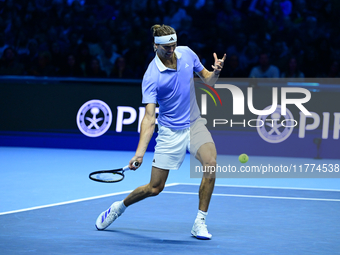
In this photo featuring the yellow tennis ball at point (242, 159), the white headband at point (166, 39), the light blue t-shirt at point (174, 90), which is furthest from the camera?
the yellow tennis ball at point (242, 159)

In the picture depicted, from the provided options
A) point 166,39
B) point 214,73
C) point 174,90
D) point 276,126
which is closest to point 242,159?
point 276,126

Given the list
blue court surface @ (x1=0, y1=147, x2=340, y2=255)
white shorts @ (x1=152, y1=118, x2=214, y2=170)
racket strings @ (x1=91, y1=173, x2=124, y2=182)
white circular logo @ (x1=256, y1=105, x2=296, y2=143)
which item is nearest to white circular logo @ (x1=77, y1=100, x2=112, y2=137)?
blue court surface @ (x1=0, y1=147, x2=340, y2=255)

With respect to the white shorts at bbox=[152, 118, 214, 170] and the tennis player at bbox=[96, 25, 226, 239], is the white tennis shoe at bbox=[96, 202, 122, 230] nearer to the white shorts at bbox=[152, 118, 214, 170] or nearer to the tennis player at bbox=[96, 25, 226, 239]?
the tennis player at bbox=[96, 25, 226, 239]

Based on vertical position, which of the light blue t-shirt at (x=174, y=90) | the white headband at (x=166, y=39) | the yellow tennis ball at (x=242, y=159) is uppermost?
the white headband at (x=166, y=39)

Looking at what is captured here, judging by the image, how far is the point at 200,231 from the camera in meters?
4.73

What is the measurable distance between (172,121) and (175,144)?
0.21 metres

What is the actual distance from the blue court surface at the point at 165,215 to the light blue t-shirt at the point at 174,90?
3.33 ft

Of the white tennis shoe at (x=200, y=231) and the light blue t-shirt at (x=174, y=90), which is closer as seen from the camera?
the white tennis shoe at (x=200, y=231)

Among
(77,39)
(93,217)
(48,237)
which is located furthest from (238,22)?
(48,237)

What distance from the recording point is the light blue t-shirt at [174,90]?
4.81 meters

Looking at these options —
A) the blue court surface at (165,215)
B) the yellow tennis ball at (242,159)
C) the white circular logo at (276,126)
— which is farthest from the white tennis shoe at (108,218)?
the white circular logo at (276,126)

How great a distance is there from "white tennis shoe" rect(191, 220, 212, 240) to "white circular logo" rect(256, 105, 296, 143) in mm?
5158

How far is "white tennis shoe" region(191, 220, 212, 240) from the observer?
4707mm

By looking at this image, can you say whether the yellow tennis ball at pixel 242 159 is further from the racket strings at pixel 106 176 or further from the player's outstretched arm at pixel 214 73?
the racket strings at pixel 106 176
